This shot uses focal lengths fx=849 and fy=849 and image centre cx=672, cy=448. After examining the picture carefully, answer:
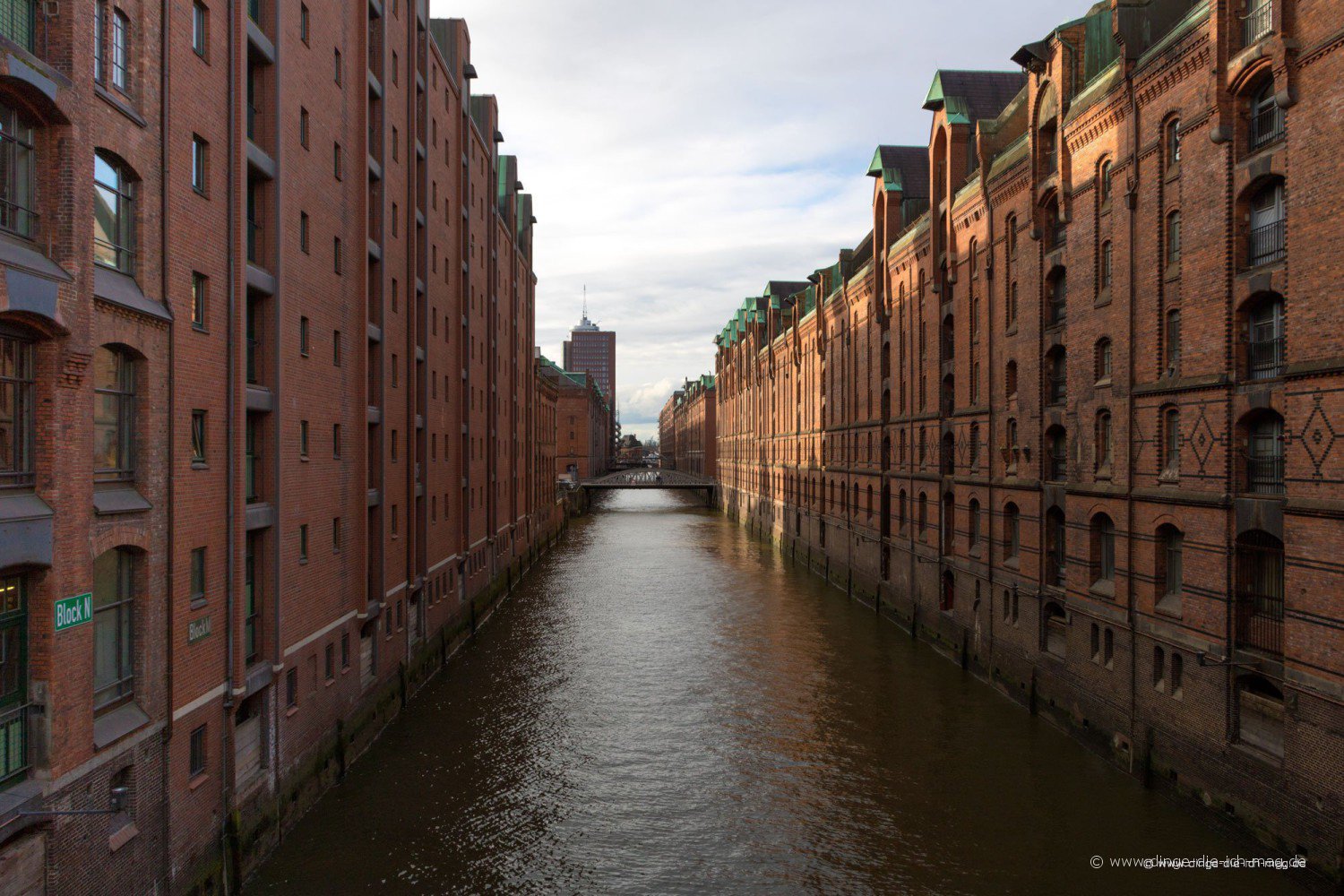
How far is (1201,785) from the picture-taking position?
1714cm

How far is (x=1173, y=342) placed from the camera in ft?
62.2

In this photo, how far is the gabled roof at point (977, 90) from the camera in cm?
3421

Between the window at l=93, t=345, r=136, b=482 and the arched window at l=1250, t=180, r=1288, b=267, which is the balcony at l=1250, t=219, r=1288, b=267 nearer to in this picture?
the arched window at l=1250, t=180, r=1288, b=267

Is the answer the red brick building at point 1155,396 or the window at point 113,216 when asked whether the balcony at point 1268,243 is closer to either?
the red brick building at point 1155,396

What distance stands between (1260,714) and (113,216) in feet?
69.4

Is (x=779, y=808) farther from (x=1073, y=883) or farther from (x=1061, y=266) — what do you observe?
(x=1061, y=266)

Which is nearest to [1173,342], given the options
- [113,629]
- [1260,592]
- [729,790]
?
[1260,592]

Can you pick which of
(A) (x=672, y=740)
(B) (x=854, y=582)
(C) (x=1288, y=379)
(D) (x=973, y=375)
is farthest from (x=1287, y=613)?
(B) (x=854, y=582)

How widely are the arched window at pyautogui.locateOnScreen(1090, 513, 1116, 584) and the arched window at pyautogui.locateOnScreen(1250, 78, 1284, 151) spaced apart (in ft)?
30.8

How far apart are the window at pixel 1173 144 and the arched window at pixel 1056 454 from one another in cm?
795

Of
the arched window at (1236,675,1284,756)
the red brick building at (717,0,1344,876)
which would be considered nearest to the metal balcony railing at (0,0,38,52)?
the red brick building at (717,0,1344,876)

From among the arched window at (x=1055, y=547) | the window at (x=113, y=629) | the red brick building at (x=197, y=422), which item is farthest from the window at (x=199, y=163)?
the arched window at (x=1055, y=547)

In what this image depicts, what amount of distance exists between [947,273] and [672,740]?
20942 mm

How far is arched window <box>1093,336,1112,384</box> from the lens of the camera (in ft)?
72.0
